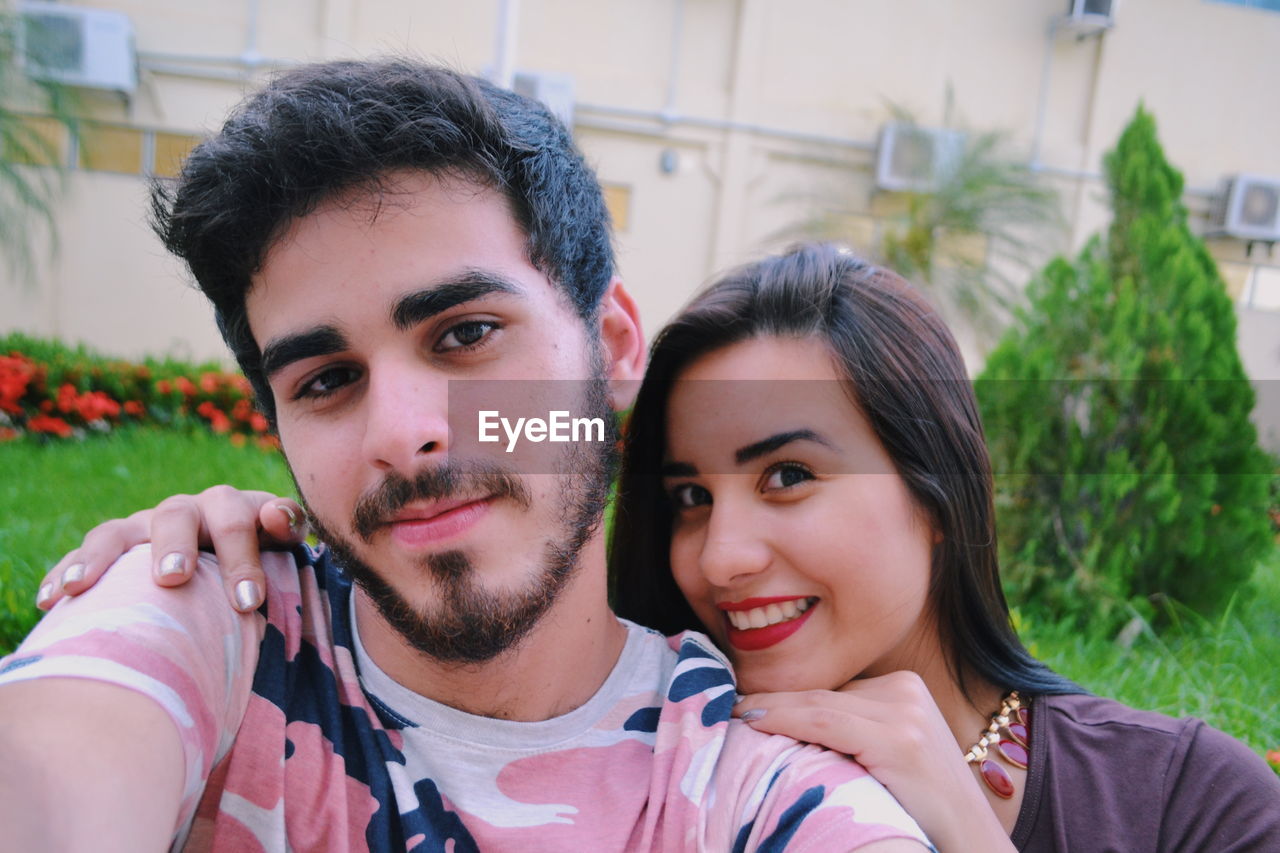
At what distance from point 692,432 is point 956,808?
0.82 m

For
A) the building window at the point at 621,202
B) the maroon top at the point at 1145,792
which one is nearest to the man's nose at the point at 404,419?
the maroon top at the point at 1145,792

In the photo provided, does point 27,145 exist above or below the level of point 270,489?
above

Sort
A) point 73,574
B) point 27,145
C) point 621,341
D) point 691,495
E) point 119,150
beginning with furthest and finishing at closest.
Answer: point 119,150 → point 27,145 → point 691,495 → point 621,341 → point 73,574

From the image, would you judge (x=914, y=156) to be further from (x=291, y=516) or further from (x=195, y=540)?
(x=195, y=540)

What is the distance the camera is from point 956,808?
1.49 metres

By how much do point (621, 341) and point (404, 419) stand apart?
615 millimetres

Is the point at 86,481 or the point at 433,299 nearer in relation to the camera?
the point at 433,299

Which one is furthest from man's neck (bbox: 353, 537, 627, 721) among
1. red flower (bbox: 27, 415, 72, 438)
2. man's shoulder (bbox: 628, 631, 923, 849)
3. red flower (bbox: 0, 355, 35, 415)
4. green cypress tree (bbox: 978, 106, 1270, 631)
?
red flower (bbox: 0, 355, 35, 415)

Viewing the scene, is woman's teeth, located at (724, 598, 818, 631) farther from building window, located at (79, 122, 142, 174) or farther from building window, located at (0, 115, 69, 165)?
building window, located at (79, 122, 142, 174)

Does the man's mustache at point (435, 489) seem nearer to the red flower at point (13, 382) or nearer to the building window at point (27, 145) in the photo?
the red flower at point (13, 382)

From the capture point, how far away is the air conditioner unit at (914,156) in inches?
387

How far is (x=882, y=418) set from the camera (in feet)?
6.12

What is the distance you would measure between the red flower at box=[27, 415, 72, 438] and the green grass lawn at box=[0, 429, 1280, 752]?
16 cm

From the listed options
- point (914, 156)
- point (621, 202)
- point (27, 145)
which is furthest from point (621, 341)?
point (914, 156)
